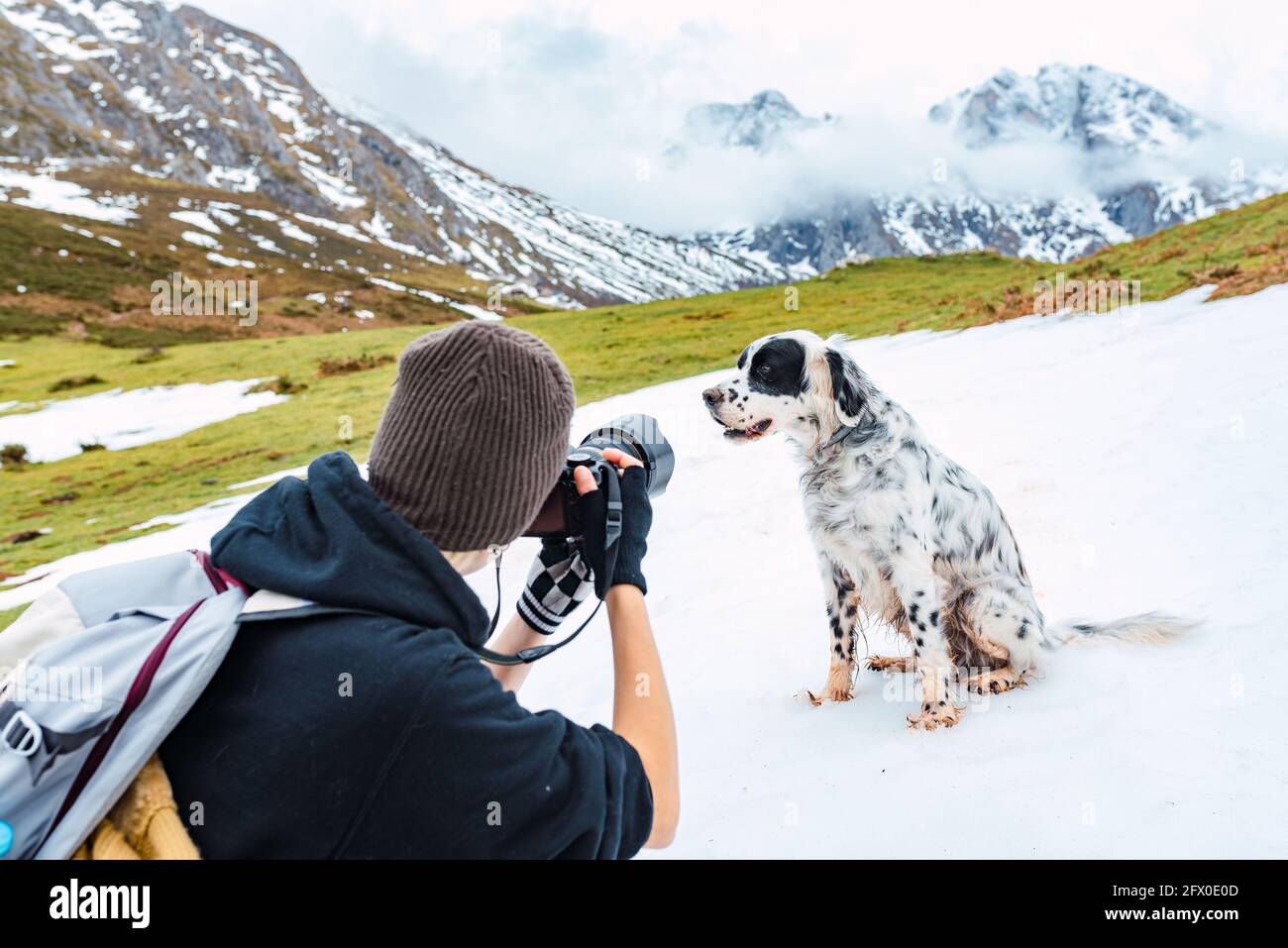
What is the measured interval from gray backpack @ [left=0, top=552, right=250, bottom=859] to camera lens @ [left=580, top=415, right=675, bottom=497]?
4.77 feet

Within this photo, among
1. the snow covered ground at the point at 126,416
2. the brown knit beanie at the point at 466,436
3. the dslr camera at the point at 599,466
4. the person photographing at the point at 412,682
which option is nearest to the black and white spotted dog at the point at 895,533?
the dslr camera at the point at 599,466

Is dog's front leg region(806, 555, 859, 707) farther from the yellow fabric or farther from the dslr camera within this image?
the yellow fabric

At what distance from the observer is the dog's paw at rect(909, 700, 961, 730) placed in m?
3.95

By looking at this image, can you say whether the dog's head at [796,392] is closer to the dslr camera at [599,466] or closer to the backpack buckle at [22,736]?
the dslr camera at [599,466]

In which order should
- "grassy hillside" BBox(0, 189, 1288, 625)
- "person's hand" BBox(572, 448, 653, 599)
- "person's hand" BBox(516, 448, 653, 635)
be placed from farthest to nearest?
1. "grassy hillside" BBox(0, 189, 1288, 625)
2. "person's hand" BBox(516, 448, 653, 635)
3. "person's hand" BBox(572, 448, 653, 599)

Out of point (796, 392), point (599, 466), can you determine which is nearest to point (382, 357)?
A: point (796, 392)

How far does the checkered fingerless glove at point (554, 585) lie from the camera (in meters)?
2.67

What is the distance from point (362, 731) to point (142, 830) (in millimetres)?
412

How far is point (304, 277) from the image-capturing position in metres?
96.4

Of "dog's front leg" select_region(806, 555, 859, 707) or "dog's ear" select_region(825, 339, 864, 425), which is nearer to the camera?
"dog's ear" select_region(825, 339, 864, 425)

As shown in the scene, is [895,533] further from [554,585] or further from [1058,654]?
[554,585]

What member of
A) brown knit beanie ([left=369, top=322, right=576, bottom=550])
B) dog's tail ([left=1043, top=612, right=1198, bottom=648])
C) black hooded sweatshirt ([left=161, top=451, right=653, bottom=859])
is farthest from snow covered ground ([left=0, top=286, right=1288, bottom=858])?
brown knit beanie ([left=369, top=322, right=576, bottom=550])
